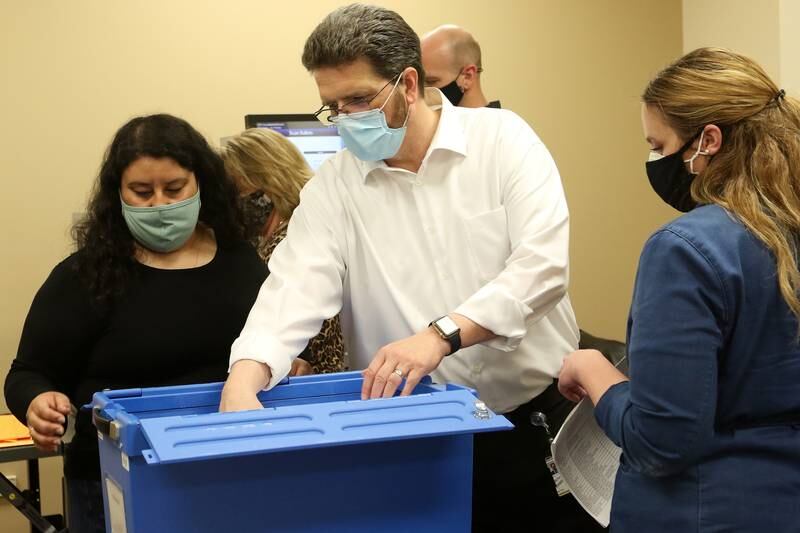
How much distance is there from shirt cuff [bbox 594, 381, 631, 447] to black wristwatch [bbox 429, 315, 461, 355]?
0.95ft

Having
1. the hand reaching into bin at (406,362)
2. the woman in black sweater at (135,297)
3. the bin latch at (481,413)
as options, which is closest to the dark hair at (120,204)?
the woman in black sweater at (135,297)

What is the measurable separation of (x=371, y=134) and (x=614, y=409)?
0.70m

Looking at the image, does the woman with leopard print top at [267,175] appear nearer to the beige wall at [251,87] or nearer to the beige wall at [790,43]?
the beige wall at [251,87]

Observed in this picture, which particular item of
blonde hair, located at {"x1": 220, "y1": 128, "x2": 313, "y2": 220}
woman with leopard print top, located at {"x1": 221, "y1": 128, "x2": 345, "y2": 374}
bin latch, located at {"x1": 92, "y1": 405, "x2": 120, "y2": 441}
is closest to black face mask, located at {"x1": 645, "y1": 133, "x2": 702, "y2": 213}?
bin latch, located at {"x1": 92, "y1": 405, "x2": 120, "y2": 441}

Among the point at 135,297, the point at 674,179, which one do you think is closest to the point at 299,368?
the point at 135,297

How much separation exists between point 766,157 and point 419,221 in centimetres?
68

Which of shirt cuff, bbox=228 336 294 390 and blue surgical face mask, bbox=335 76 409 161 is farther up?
blue surgical face mask, bbox=335 76 409 161

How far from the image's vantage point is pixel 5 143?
3.44 meters

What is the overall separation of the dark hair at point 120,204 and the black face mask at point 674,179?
0.91 m

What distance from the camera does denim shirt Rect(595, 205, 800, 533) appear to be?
103 cm

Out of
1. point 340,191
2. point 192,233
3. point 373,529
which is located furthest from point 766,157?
point 192,233

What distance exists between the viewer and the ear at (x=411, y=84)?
1612 mm

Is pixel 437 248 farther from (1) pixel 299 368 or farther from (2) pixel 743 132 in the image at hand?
(2) pixel 743 132

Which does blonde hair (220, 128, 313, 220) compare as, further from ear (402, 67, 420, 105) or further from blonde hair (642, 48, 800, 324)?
blonde hair (642, 48, 800, 324)
